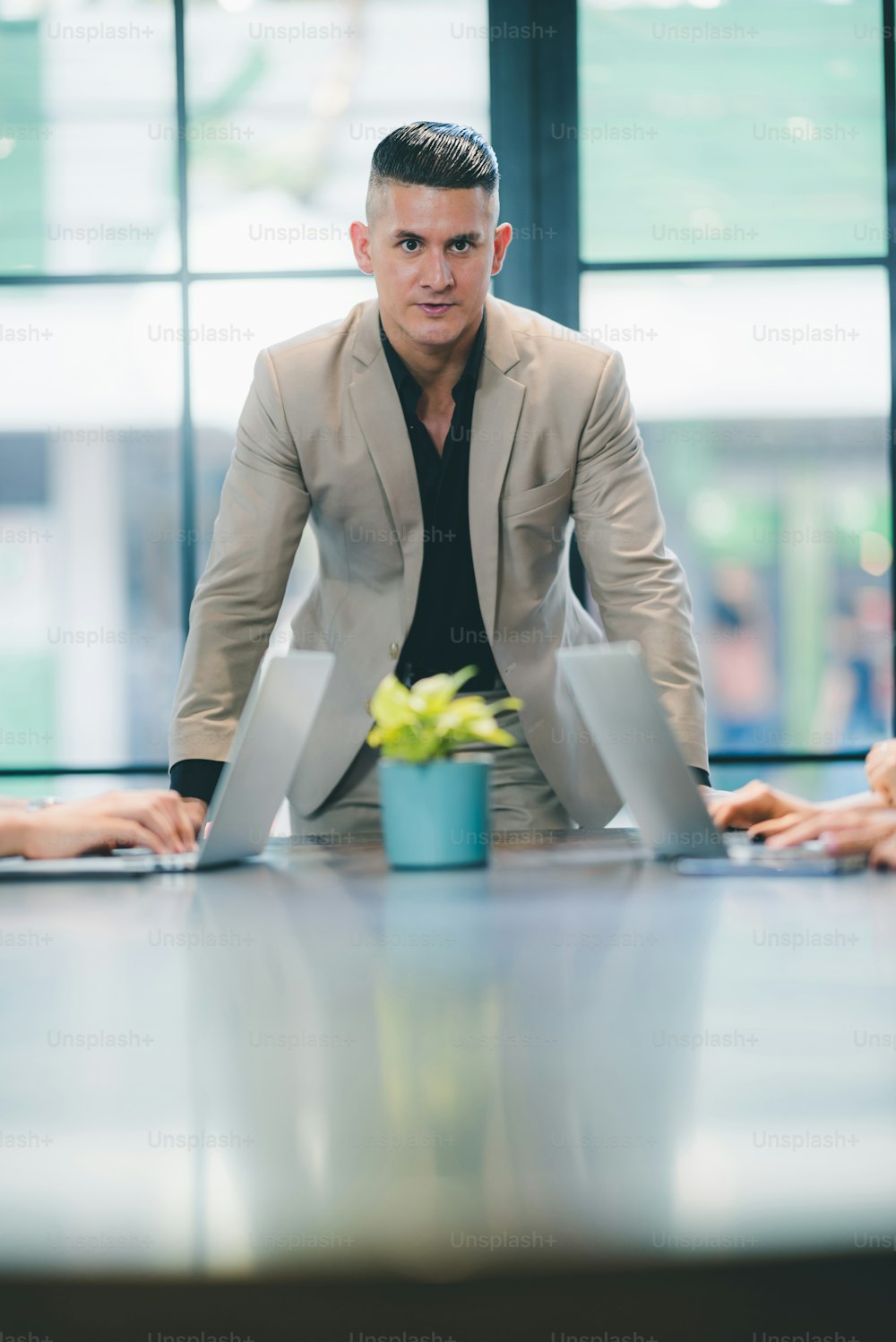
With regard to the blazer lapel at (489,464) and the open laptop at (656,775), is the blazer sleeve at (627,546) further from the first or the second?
the open laptop at (656,775)

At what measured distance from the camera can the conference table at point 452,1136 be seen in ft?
1.35

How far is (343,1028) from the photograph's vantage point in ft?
2.37

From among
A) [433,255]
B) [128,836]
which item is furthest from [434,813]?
[433,255]

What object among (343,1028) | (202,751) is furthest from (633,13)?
(343,1028)

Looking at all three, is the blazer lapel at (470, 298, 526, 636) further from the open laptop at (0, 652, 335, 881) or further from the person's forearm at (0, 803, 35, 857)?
the person's forearm at (0, 803, 35, 857)

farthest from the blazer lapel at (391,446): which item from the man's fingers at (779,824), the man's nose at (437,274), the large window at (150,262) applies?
the large window at (150,262)

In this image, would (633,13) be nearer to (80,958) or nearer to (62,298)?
(62,298)

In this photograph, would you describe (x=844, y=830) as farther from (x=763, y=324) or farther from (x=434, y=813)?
(x=763, y=324)

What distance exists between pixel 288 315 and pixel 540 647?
5.88 ft

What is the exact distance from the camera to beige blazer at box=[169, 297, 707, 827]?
2184mm

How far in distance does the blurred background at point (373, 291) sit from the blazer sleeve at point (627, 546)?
140cm

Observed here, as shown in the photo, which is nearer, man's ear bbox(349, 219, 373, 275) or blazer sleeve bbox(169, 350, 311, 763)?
blazer sleeve bbox(169, 350, 311, 763)

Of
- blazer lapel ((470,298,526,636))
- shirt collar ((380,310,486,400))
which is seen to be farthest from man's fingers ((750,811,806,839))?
shirt collar ((380,310,486,400))

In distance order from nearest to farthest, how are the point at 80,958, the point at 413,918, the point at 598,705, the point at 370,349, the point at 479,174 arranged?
the point at 80,958 < the point at 413,918 < the point at 598,705 < the point at 479,174 < the point at 370,349
